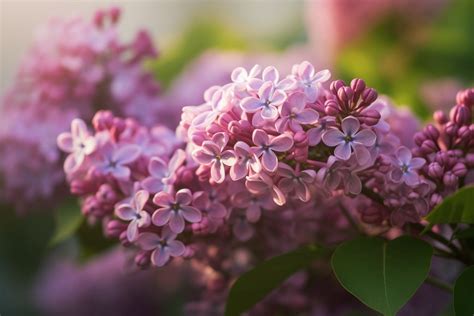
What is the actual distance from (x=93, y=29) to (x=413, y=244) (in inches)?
25.2

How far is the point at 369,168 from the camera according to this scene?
2.61ft

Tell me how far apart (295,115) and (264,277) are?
0.21 m

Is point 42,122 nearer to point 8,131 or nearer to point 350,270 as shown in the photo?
point 8,131

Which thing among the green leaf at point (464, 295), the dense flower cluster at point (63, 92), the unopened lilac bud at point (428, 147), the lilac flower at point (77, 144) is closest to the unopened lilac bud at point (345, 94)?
the unopened lilac bud at point (428, 147)

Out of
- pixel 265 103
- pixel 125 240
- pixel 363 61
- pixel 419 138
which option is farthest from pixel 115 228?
pixel 363 61

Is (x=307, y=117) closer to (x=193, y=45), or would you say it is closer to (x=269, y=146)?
(x=269, y=146)

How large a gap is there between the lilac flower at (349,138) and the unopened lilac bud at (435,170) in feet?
0.24

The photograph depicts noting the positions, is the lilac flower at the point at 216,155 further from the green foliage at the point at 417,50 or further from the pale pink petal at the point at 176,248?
the green foliage at the point at 417,50

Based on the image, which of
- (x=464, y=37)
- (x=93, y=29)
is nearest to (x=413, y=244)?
(x=93, y=29)

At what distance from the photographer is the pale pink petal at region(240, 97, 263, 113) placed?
0.78m

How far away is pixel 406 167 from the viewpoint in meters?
0.80

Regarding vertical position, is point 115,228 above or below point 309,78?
below

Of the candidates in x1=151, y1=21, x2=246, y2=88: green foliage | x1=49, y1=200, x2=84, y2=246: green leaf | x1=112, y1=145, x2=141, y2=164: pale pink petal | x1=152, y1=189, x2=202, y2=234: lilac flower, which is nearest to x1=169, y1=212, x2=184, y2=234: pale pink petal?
x1=152, y1=189, x2=202, y2=234: lilac flower

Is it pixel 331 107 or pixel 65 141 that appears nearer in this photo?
pixel 331 107
